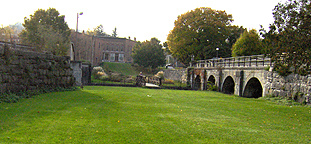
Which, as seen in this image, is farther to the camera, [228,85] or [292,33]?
[228,85]

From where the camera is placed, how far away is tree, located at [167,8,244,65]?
40625 millimetres

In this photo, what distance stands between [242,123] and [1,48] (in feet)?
36.9

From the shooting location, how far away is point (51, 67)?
16.6 m

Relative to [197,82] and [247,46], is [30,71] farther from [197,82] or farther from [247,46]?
[197,82]

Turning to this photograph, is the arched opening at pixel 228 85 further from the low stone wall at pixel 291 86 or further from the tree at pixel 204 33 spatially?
the tree at pixel 204 33

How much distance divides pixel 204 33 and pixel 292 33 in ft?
103

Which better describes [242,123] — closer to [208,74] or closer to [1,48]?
[1,48]

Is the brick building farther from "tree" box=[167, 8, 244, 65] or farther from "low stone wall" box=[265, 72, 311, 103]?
"low stone wall" box=[265, 72, 311, 103]

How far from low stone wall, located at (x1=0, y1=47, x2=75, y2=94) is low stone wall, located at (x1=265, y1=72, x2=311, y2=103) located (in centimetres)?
1462

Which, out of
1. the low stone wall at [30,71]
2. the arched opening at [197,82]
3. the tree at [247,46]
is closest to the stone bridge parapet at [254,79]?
the arched opening at [197,82]

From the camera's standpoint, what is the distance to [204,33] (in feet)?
134

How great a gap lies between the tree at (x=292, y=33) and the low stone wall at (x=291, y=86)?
144 inches

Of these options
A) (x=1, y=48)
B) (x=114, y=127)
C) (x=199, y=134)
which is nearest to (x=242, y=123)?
(x=199, y=134)

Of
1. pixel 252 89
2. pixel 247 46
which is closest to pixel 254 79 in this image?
pixel 252 89
